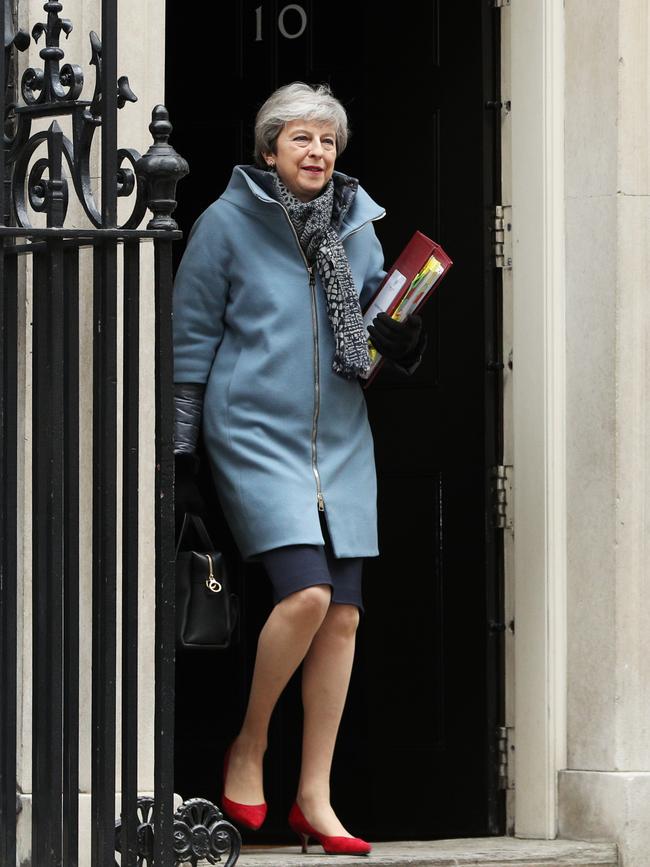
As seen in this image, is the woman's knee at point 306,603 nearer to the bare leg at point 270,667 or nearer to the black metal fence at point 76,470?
the bare leg at point 270,667

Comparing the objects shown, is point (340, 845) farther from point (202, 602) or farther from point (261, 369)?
point (261, 369)

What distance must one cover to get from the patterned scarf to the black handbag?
64cm

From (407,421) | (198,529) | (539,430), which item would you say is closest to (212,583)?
(198,529)

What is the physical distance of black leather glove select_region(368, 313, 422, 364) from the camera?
583cm

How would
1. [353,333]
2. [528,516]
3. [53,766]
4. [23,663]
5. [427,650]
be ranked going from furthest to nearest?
[427,650]
[528,516]
[353,333]
[23,663]
[53,766]

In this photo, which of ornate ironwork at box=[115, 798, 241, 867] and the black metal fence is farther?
ornate ironwork at box=[115, 798, 241, 867]

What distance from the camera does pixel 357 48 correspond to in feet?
23.0

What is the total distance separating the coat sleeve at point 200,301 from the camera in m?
5.79

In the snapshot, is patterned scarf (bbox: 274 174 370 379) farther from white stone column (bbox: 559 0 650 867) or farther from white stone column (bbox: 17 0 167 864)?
white stone column (bbox: 559 0 650 867)

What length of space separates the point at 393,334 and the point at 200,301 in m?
0.53

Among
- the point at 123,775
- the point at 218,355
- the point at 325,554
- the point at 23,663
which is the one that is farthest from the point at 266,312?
the point at 123,775

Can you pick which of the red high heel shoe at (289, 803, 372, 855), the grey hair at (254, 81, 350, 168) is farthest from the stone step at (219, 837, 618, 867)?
the grey hair at (254, 81, 350, 168)

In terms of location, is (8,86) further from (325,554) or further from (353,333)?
(325,554)

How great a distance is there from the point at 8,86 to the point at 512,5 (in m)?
1.84
